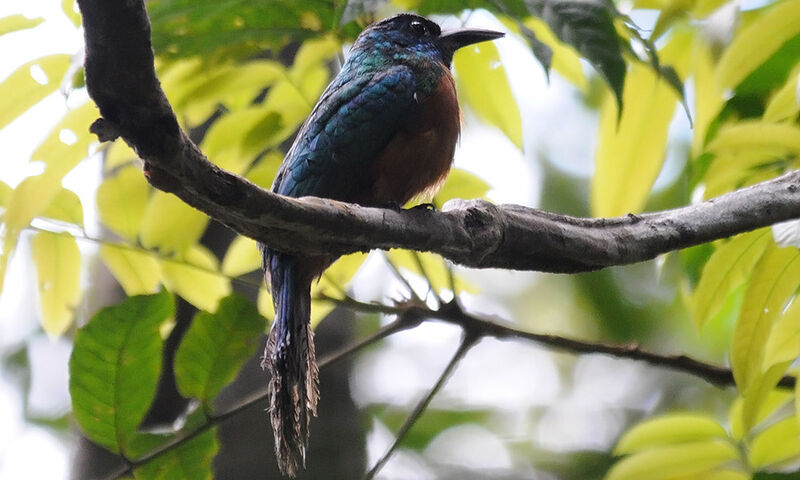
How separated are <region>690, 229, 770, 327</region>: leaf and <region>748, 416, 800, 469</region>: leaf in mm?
299

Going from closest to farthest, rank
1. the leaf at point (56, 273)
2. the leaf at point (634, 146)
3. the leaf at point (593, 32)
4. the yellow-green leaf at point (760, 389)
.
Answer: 1. the leaf at point (593, 32)
2. the yellow-green leaf at point (760, 389)
3. the leaf at point (634, 146)
4. the leaf at point (56, 273)

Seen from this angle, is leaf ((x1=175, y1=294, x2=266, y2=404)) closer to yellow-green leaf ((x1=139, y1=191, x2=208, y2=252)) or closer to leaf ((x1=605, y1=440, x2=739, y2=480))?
yellow-green leaf ((x1=139, y1=191, x2=208, y2=252))

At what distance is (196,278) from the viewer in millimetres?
2125

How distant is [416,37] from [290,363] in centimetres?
125

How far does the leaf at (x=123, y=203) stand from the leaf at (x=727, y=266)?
133 centimetres

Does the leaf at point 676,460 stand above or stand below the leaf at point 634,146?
below

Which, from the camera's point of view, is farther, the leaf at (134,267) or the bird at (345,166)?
the leaf at (134,267)

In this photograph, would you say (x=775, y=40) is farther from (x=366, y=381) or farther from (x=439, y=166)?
(x=366, y=381)

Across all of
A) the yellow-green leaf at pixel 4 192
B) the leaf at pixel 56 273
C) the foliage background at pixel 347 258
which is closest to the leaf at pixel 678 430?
the foliage background at pixel 347 258

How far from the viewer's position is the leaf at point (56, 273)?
1.96 metres

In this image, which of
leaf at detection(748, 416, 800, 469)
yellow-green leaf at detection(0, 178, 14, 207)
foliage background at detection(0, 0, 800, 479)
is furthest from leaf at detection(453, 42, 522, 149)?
yellow-green leaf at detection(0, 178, 14, 207)

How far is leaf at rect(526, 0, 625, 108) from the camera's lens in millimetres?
1404

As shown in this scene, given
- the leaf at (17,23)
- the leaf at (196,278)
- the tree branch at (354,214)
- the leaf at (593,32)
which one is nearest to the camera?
the tree branch at (354,214)

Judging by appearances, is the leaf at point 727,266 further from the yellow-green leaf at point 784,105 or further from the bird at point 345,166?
the bird at point 345,166
